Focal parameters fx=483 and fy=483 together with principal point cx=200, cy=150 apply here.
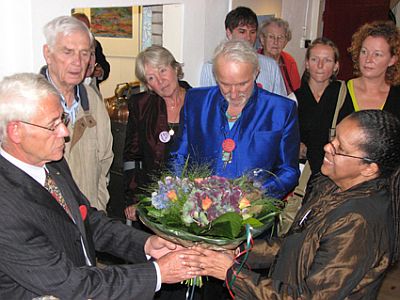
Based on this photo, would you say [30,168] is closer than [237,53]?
Yes

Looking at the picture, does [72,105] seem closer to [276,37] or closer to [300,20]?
[276,37]

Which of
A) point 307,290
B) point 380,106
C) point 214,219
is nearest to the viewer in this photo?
point 307,290

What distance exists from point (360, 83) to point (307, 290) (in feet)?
6.52

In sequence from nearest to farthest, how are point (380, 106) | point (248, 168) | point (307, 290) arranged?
point (307, 290) < point (248, 168) < point (380, 106)

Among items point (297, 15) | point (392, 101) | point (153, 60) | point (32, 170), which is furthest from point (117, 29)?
point (32, 170)

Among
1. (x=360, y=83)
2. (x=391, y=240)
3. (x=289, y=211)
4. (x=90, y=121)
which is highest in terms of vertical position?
(x=360, y=83)

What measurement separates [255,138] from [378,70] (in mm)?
1150

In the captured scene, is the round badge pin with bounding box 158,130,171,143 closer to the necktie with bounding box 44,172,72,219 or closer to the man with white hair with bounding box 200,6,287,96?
the man with white hair with bounding box 200,6,287,96

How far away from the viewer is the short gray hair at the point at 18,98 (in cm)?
191

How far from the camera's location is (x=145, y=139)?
350 cm

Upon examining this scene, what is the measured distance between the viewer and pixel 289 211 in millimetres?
3025

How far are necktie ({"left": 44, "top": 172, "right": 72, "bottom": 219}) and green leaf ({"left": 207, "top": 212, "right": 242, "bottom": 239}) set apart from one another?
66 cm

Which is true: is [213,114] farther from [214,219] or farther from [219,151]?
[214,219]

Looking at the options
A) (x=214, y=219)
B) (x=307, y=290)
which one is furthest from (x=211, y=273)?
(x=307, y=290)
